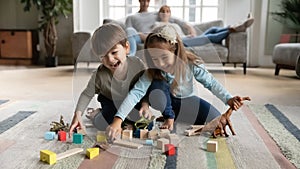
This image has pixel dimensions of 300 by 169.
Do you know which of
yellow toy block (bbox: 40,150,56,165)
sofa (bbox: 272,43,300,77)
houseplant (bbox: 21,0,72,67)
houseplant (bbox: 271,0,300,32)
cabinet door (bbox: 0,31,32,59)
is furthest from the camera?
cabinet door (bbox: 0,31,32,59)

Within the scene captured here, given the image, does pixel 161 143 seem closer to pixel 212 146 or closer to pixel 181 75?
pixel 212 146

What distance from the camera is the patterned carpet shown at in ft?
3.39

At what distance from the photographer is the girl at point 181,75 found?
4.20ft

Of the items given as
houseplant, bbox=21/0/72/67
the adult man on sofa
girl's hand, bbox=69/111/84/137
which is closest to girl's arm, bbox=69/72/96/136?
girl's hand, bbox=69/111/84/137

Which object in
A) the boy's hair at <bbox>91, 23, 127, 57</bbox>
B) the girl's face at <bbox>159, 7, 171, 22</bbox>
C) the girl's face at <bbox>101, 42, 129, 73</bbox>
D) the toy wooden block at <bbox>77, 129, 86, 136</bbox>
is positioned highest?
the girl's face at <bbox>159, 7, 171, 22</bbox>

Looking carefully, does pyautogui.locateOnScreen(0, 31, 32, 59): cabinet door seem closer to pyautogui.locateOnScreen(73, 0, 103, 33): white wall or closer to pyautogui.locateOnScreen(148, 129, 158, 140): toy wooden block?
pyautogui.locateOnScreen(73, 0, 103, 33): white wall

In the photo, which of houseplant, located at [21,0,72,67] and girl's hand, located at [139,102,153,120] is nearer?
girl's hand, located at [139,102,153,120]

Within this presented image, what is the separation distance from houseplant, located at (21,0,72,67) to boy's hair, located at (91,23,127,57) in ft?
8.52

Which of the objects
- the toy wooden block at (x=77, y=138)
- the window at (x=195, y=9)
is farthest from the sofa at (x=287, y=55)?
the toy wooden block at (x=77, y=138)

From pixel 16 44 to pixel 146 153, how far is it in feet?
11.0

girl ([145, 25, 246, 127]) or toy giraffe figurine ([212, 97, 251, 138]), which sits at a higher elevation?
girl ([145, 25, 246, 127])

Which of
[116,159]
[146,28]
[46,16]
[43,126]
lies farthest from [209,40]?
[116,159]

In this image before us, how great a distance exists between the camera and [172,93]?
1.46m

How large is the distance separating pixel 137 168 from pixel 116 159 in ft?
0.32
